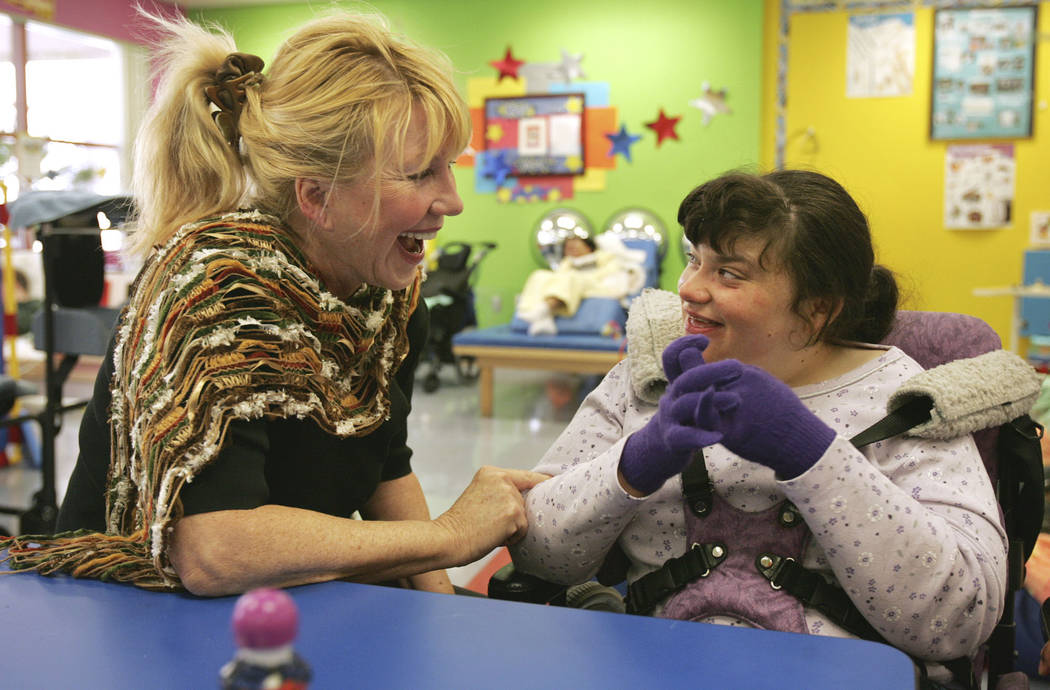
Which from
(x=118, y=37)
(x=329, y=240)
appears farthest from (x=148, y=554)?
(x=118, y=37)

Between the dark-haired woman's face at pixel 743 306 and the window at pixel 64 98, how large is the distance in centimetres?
582

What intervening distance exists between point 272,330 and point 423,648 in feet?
1.36

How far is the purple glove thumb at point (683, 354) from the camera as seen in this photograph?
1008mm

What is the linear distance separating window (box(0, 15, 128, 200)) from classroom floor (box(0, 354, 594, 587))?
1735mm

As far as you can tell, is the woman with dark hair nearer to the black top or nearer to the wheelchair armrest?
the wheelchair armrest

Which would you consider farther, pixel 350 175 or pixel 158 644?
pixel 350 175

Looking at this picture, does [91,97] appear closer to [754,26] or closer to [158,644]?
[754,26]

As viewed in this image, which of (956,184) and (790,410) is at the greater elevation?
(956,184)

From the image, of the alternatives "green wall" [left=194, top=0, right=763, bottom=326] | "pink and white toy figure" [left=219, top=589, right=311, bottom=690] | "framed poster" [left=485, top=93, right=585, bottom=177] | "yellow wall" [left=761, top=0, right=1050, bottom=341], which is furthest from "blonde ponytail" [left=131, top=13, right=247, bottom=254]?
"framed poster" [left=485, top=93, right=585, bottom=177]

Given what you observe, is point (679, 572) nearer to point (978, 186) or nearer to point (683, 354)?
point (683, 354)

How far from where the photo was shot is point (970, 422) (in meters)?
1.09

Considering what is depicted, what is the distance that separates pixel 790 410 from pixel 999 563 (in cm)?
36

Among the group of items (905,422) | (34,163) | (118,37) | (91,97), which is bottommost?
(905,422)

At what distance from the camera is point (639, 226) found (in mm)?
6914
